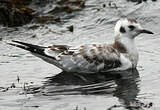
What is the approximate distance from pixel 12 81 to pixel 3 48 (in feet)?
8.19

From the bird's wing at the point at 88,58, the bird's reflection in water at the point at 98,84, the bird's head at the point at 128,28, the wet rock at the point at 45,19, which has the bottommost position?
the bird's reflection in water at the point at 98,84

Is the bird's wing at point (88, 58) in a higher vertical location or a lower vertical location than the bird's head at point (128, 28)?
lower

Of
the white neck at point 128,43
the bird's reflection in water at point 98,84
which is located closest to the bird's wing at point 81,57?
the bird's reflection in water at point 98,84

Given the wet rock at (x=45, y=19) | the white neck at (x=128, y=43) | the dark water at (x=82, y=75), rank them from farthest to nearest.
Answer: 1. the wet rock at (x=45, y=19)
2. the white neck at (x=128, y=43)
3. the dark water at (x=82, y=75)

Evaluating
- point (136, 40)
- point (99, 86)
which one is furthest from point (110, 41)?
point (99, 86)

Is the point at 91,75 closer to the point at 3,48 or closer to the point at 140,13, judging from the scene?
the point at 3,48

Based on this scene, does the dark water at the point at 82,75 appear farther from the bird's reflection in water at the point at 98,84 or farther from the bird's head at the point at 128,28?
the bird's head at the point at 128,28

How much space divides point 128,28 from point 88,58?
113 cm

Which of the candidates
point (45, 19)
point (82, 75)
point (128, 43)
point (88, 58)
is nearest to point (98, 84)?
point (82, 75)

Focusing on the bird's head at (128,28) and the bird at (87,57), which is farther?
the bird's head at (128,28)

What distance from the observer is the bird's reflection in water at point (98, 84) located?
31.2 ft

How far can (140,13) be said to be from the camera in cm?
1458

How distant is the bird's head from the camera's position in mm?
11452

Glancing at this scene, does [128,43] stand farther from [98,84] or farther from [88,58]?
[98,84]
